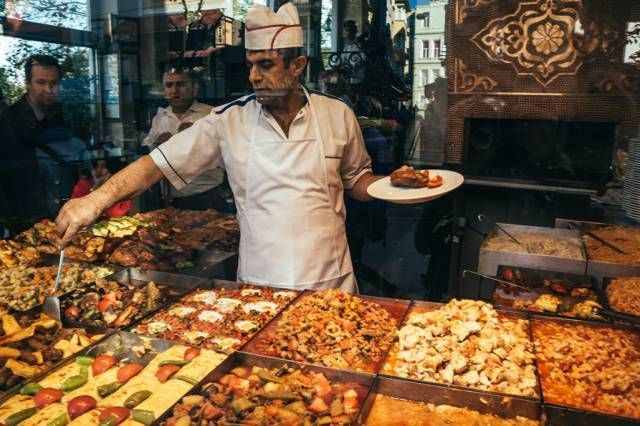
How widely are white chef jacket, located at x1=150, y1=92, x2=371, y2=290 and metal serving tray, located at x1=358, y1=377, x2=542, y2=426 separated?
1185mm

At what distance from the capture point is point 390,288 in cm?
456

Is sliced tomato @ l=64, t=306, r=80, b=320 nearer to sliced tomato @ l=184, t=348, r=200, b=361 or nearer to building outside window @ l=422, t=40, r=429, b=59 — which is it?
sliced tomato @ l=184, t=348, r=200, b=361

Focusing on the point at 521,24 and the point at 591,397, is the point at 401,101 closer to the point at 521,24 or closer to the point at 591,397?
the point at 521,24

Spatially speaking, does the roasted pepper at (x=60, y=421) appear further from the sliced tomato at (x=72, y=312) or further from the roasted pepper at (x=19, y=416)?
the sliced tomato at (x=72, y=312)

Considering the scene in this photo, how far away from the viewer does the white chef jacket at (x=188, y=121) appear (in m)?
4.27

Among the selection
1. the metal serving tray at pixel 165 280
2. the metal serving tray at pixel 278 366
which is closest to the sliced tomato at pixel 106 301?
the metal serving tray at pixel 165 280

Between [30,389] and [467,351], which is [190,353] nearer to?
[30,389]

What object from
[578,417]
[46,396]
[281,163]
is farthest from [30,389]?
[578,417]

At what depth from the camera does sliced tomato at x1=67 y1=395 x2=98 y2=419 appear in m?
1.75

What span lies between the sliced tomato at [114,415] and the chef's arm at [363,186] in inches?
63.2

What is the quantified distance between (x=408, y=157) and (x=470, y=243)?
0.78 metres

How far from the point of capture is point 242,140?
281 cm

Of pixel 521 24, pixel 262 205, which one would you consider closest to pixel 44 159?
pixel 262 205

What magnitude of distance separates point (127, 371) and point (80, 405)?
224 millimetres
